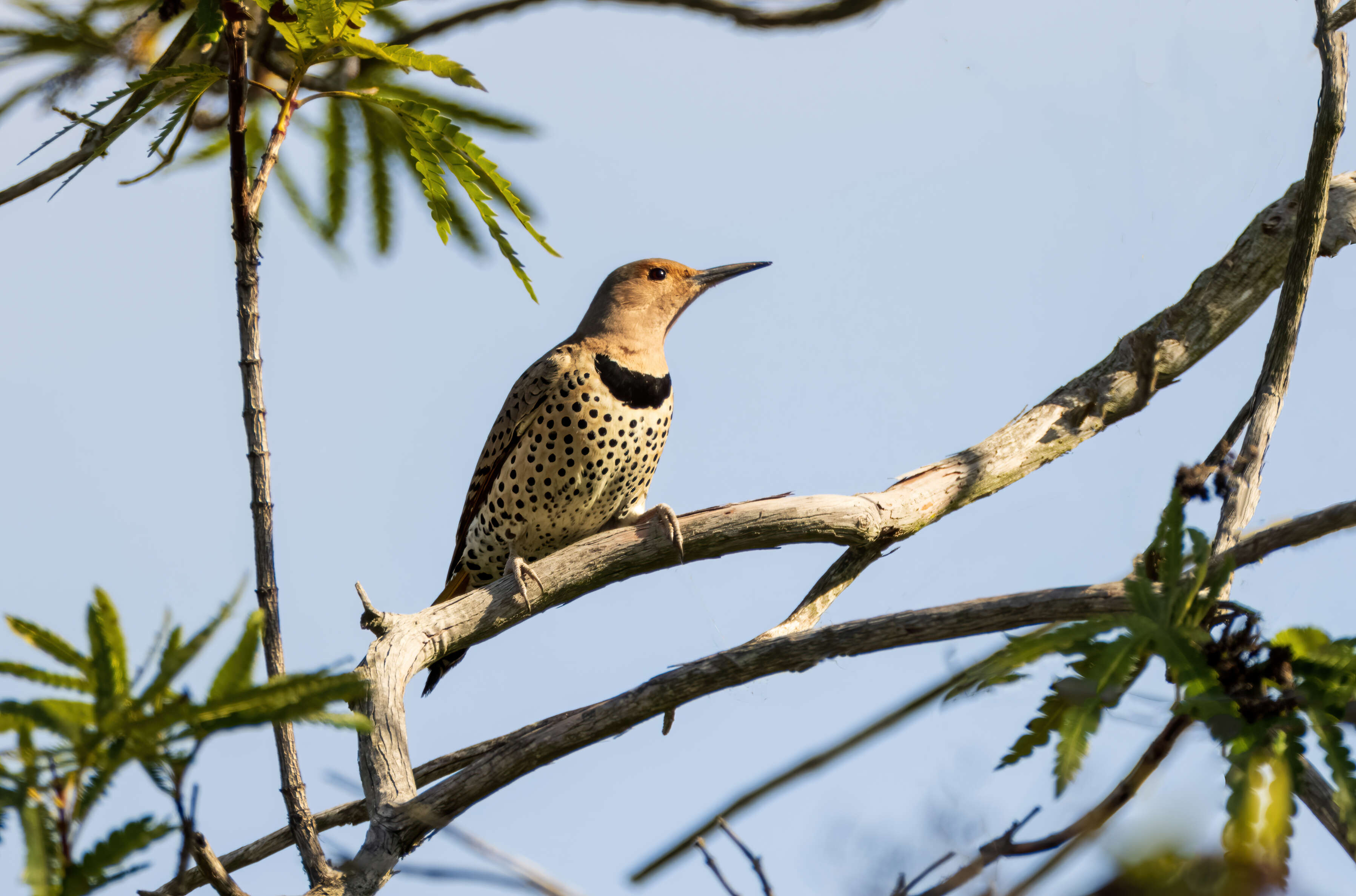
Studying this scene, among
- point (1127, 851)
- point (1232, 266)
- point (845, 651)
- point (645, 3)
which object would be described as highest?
point (645, 3)

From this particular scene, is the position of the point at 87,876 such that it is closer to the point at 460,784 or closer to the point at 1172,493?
the point at 460,784

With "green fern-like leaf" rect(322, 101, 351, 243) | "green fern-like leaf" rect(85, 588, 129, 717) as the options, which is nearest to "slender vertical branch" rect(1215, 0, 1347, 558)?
"green fern-like leaf" rect(85, 588, 129, 717)

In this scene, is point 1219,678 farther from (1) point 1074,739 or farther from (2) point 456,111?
(2) point 456,111

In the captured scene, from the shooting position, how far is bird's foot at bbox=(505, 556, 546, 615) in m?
4.75

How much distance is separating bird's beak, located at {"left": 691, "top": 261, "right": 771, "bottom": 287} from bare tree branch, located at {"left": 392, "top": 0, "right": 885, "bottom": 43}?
1992 mm

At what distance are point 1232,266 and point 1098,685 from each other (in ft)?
13.5

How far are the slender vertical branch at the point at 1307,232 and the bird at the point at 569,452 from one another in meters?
2.65

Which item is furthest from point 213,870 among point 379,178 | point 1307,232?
point 1307,232

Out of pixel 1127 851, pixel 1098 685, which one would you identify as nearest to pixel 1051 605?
pixel 1098 685

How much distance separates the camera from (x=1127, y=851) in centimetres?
123

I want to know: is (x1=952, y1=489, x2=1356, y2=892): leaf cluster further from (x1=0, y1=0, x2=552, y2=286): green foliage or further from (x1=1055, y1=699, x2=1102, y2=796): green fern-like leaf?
(x1=0, y1=0, x2=552, y2=286): green foliage

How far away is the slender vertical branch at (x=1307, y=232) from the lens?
4125 mm

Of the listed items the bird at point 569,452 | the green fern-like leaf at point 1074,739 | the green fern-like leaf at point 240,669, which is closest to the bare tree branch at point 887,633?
the green fern-like leaf at point 1074,739

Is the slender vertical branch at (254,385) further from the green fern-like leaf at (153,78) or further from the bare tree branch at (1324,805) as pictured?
the bare tree branch at (1324,805)
